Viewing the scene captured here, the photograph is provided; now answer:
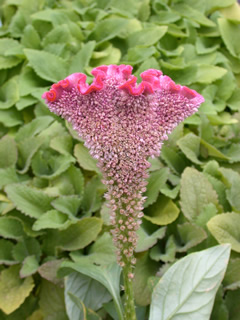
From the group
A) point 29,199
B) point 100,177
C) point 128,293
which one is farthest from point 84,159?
point 128,293

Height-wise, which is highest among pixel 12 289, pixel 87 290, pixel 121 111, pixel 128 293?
pixel 121 111

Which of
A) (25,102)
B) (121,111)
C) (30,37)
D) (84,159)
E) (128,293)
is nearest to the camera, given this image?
(121,111)

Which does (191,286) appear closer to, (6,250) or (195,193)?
(195,193)

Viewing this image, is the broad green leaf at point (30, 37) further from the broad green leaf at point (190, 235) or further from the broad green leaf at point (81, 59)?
the broad green leaf at point (190, 235)

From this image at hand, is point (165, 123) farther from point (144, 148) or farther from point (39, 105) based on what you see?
point (39, 105)

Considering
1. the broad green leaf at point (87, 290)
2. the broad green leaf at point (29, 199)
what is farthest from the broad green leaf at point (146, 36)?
the broad green leaf at point (87, 290)

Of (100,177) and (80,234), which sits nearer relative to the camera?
(80,234)
